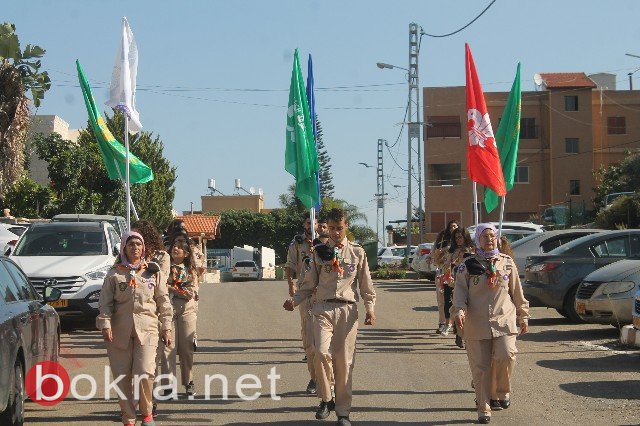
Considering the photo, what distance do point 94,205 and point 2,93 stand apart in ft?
63.6

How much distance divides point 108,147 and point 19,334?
486 inches

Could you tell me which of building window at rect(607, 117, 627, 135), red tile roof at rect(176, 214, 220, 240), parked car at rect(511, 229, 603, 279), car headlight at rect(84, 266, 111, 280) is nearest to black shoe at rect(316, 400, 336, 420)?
car headlight at rect(84, 266, 111, 280)

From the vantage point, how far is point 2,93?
17297 millimetres

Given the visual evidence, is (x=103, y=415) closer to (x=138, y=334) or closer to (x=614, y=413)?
(x=138, y=334)

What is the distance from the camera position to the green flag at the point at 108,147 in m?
20.4

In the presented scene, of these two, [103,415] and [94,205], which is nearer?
[103,415]

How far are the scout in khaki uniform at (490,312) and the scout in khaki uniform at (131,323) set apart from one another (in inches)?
107

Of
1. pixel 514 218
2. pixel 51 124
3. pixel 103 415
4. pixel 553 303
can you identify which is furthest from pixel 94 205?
pixel 514 218

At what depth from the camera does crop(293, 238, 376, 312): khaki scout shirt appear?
938cm

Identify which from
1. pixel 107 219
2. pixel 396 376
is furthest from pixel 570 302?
pixel 107 219

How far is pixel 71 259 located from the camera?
675 inches

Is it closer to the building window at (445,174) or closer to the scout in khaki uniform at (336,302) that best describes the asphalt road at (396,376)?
the scout in khaki uniform at (336,302)

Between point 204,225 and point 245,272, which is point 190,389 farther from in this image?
point 204,225

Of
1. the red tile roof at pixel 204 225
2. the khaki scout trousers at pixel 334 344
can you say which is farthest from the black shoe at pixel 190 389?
the red tile roof at pixel 204 225
